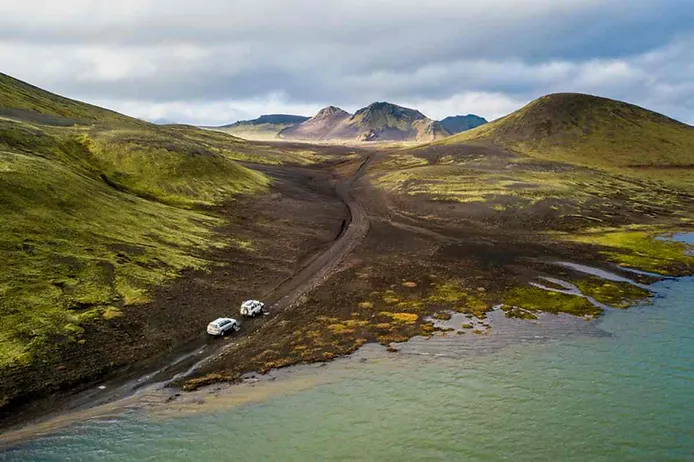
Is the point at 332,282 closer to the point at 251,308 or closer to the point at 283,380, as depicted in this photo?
→ the point at 251,308

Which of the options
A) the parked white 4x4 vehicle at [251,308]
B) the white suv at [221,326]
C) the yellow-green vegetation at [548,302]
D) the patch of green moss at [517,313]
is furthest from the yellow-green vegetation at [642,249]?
the white suv at [221,326]

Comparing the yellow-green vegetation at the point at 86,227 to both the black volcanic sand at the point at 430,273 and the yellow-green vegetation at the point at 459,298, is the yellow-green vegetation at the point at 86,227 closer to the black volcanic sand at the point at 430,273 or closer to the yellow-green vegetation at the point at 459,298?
the black volcanic sand at the point at 430,273

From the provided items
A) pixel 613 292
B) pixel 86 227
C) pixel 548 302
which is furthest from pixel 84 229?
pixel 613 292

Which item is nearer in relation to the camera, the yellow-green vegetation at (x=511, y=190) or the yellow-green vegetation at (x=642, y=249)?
the yellow-green vegetation at (x=642, y=249)

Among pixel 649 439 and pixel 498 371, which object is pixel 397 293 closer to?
pixel 498 371

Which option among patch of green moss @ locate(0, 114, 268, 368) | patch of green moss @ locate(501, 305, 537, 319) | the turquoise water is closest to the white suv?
patch of green moss @ locate(0, 114, 268, 368)
